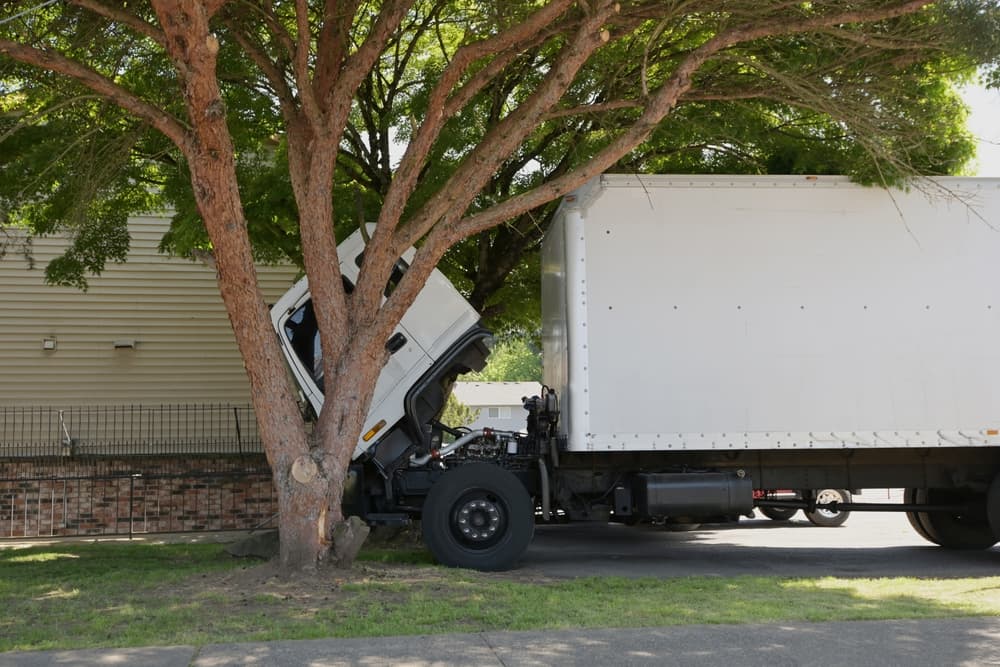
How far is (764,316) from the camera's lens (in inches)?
417

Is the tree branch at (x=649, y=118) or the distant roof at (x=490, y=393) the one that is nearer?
the tree branch at (x=649, y=118)

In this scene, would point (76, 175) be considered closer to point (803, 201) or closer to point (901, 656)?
point (803, 201)

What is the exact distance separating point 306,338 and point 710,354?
4.22m

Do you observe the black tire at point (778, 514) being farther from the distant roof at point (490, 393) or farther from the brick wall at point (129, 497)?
the distant roof at point (490, 393)

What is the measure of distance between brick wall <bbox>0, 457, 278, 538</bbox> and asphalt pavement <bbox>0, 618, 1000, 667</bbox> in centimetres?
1087

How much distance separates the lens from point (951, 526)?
13.2 metres

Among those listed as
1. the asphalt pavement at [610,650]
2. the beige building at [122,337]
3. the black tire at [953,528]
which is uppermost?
the beige building at [122,337]

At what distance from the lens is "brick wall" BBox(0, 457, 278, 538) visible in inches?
688

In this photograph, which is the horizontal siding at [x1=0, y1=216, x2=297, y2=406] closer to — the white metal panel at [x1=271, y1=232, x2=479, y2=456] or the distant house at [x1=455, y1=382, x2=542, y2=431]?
the white metal panel at [x1=271, y1=232, x2=479, y2=456]

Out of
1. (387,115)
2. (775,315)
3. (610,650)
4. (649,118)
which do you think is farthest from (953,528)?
(387,115)

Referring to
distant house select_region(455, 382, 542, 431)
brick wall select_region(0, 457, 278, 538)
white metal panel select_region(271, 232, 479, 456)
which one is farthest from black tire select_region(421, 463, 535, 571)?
distant house select_region(455, 382, 542, 431)

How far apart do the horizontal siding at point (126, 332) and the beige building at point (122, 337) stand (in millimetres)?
19

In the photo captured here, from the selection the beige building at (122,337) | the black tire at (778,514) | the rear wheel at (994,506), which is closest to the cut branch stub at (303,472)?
the rear wheel at (994,506)

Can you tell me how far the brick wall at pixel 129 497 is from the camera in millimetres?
17484
